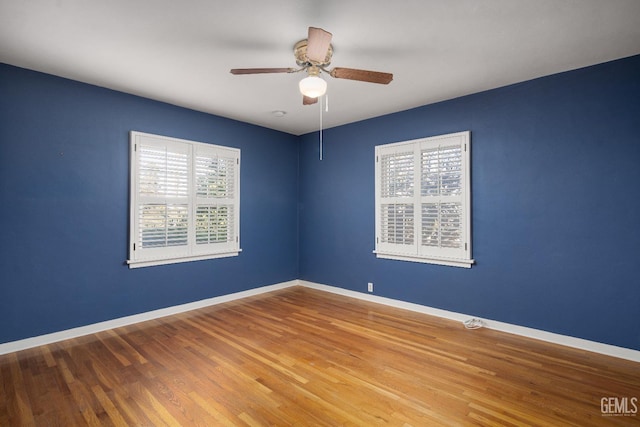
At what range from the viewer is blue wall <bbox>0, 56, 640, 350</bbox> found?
9.29ft

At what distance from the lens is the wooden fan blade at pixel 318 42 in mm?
1940

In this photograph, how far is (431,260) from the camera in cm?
391

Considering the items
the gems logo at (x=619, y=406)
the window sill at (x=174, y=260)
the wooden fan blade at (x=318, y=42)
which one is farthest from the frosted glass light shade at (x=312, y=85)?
the gems logo at (x=619, y=406)

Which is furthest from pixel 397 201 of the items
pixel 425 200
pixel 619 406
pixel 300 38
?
pixel 619 406

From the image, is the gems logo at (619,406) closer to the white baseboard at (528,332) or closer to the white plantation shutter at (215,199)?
the white baseboard at (528,332)

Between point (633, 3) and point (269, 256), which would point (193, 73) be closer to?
point (269, 256)

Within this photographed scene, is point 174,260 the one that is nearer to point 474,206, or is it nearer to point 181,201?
point 181,201

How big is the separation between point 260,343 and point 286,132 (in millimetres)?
3589

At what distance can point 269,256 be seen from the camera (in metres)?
5.14

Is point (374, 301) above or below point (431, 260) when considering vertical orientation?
below

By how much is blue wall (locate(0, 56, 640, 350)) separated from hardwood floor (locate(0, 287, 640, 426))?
15.1 inches

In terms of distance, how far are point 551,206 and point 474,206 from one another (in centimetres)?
72

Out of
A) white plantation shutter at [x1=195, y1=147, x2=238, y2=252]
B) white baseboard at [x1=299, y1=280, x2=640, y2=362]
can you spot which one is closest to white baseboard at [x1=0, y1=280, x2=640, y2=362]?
white baseboard at [x1=299, y1=280, x2=640, y2=362]

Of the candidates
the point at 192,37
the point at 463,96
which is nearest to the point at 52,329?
the point at 192,37
